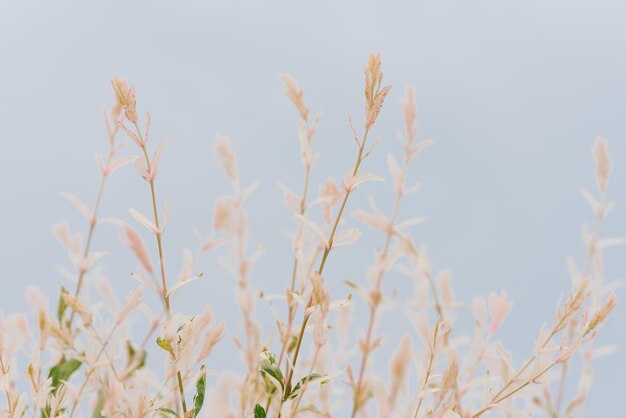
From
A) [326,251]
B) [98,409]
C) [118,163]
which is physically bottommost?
[98,409]

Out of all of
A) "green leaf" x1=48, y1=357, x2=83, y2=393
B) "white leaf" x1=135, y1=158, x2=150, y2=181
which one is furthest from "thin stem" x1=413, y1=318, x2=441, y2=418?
"green leaf" x1=48, y1=357, x2=83, y2=393

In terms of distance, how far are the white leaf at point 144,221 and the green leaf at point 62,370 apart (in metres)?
0.56

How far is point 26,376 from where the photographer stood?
5.52 ft

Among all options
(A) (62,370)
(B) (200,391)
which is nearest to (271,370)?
(B) (200,391)

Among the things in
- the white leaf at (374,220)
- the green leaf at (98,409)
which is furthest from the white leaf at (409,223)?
the green leaf at (98,409)

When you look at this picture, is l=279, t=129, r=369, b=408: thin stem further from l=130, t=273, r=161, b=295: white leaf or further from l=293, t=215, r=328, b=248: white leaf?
l=130, t=273, r=161, b=295: white leaf

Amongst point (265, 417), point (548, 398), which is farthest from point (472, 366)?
point (265, 417)

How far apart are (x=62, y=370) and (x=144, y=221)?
0.61 metres

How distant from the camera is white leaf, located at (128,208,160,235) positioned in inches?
60.3

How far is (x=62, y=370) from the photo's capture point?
189 centimetres

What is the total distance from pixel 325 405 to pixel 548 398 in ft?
1.83

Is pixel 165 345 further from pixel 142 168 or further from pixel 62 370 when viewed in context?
pixel 62 370

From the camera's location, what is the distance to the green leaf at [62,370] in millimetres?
1885

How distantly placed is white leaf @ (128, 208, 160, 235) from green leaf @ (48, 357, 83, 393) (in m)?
0.56
